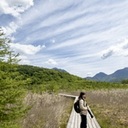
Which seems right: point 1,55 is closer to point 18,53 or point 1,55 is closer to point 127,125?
point 18,53

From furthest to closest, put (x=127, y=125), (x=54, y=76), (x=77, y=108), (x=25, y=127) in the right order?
(x=54, y=76), (x=127, y=125), (x=77, y=108), (x=25, y=127)

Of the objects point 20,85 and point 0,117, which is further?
point 20,85

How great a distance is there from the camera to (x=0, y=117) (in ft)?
40.2

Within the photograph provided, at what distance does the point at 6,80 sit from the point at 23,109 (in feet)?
5.42

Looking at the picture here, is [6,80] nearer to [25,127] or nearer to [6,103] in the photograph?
[6,103]

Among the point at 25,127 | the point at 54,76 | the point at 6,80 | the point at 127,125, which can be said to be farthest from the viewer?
the point at 54,76

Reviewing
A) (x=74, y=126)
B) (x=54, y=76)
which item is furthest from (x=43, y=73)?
(x=74, y=126)

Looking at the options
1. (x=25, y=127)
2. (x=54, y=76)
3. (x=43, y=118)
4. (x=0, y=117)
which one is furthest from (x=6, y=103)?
(x=54, y=76)

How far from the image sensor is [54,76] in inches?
6988

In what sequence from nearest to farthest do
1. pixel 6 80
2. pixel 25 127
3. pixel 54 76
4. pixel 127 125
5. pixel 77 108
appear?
pixel 6 80, pixel 25 127, pixel 77 108, pixel 127 125, pixel 54 76

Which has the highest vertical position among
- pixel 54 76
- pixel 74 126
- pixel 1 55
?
pixel 54 76

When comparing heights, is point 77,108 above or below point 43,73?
below

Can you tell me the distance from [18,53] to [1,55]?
764mm

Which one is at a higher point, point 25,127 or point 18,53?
point 18,53
